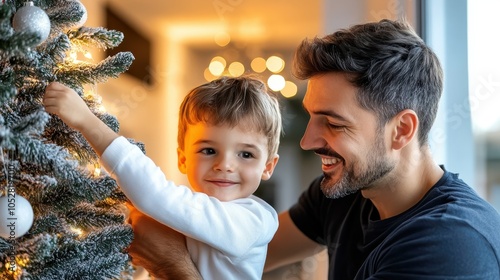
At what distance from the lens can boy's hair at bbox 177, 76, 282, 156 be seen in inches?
51.1

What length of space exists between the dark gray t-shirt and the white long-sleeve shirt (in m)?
0.24

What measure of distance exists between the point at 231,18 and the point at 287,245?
3.43 m

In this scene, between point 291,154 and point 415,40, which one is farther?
point 291,154

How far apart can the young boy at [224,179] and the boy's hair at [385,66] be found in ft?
0.55

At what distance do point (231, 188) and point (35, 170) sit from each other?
464 mm

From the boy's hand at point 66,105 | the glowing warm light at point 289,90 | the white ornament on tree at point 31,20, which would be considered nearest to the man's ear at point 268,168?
the boy's hand at point 66,105

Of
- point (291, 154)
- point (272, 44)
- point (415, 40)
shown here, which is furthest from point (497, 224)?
point (272, 44)

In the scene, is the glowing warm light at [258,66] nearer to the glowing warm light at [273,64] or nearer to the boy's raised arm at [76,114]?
the glowing warm light at [273,64]

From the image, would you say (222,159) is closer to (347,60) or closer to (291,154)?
(347,60)

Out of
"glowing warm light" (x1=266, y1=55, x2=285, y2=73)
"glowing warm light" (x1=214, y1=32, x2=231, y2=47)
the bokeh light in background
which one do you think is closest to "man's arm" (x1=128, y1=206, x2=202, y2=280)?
the bokeh light in background

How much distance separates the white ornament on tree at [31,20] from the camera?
2.89ft

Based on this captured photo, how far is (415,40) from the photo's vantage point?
1429 mm

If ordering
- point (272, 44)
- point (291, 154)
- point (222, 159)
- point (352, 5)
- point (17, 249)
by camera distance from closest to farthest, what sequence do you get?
1. point (17, 249)
2. point (222, 159)
3. point (352, 5)
4. point (291, 154)
5. point (272, 44)

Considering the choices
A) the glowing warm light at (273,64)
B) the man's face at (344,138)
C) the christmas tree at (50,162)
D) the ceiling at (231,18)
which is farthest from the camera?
the ceiling at (231,18)
